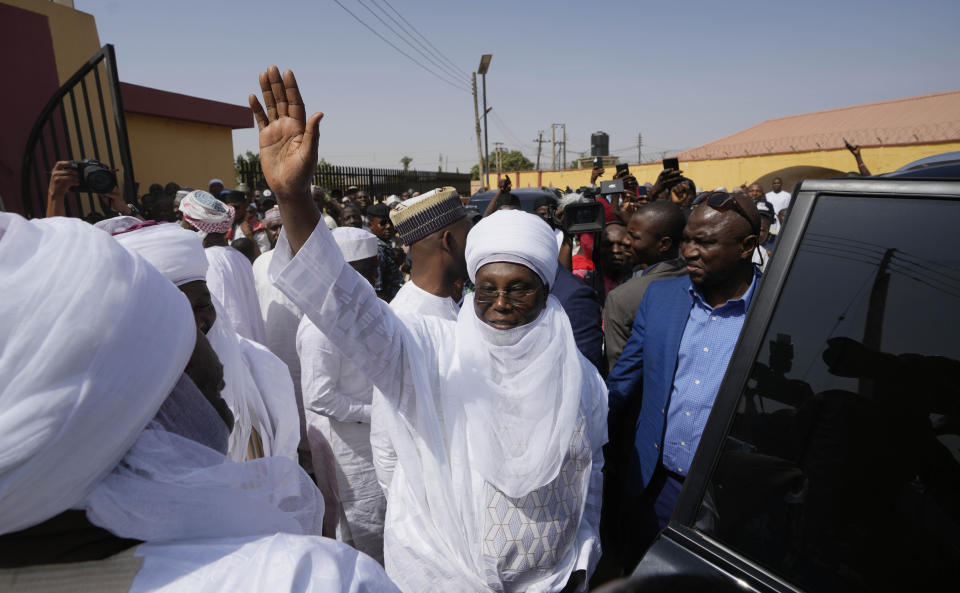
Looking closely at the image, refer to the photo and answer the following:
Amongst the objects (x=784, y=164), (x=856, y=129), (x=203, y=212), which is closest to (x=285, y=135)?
(x=203, y=212)

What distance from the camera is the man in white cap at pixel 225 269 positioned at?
3184 millimetres

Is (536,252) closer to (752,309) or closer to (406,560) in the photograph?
(752,309)

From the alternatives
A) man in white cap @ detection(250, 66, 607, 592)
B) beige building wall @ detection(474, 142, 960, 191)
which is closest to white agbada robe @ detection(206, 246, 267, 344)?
man in white cap @ detection(250, 66, 607, 592)

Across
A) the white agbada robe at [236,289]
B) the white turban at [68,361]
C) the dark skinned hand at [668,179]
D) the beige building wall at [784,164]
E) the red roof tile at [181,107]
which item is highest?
the red roof tile at [181,107]

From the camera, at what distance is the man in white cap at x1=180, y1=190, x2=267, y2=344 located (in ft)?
10.4

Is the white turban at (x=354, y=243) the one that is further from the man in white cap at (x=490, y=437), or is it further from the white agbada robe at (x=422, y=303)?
the man in white cap at (x=490, y=437)

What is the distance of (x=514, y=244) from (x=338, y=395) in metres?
1.20

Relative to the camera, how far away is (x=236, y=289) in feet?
10.8

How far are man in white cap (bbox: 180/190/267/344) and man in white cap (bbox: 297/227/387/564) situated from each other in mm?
832

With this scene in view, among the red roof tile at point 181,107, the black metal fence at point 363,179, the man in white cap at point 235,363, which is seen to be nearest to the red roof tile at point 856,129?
the black metal fence at point 363,179

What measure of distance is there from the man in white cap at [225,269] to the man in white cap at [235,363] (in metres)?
0.88

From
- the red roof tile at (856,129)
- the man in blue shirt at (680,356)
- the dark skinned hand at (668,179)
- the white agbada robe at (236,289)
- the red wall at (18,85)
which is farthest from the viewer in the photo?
the red roof tile at (856,129)

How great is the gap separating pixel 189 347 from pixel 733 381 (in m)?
1.17

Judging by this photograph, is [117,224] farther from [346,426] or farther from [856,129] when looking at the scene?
[856,129]
